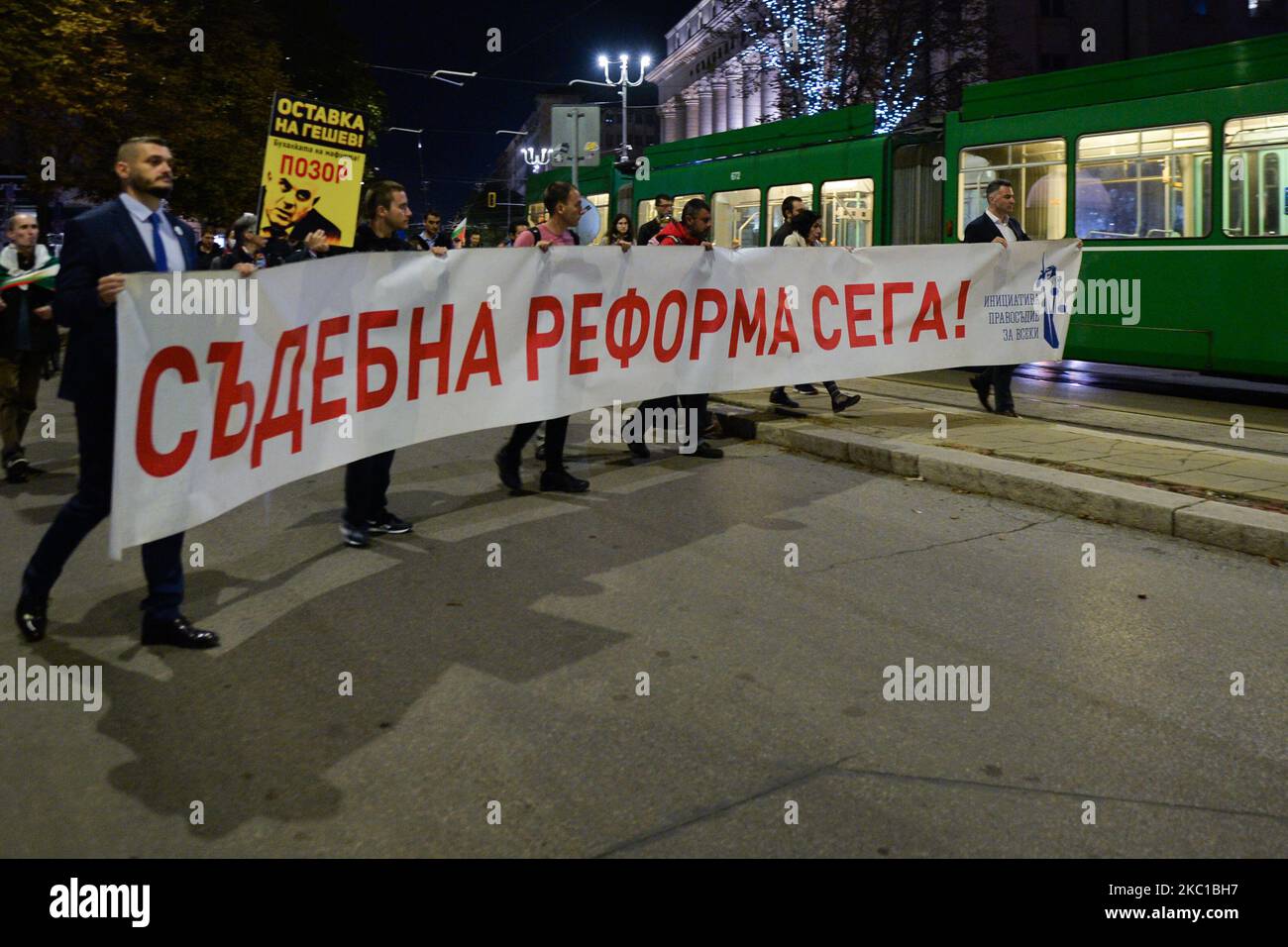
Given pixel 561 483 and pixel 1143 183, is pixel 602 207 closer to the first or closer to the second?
pixel 1143 183

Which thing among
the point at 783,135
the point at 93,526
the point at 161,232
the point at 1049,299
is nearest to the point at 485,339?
the point at 161,232

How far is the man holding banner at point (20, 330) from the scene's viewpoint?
974 cm

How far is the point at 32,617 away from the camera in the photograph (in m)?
5.44

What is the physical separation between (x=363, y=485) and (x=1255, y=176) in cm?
988

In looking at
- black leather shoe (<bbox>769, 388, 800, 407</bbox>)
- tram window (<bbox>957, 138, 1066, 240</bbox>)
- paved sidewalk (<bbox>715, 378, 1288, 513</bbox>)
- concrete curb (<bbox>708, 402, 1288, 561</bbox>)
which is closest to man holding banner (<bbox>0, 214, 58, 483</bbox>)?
concrete curb (<bbox>708, 402, 1288, 561</bbox>)

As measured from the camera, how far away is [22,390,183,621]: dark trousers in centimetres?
514

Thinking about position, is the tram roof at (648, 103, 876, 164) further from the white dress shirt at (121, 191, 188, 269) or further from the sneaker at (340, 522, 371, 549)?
the white dress shirt at (121, 191, 188, 269)

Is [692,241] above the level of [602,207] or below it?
below

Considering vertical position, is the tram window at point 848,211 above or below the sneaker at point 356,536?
above

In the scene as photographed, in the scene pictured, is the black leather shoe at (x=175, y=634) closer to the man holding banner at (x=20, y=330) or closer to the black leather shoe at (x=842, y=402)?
the man holding banner at (x=20, y=330)

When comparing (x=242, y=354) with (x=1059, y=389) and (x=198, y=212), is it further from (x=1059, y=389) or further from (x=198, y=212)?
(x=198, y=212)

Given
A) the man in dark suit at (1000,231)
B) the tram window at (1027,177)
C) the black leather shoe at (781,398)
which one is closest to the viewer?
the man in dark suit at (1000,231)

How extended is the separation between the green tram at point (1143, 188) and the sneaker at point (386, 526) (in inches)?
350

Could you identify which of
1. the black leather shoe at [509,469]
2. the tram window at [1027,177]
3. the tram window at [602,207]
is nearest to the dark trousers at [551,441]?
the black leather shoe at [509,469]
